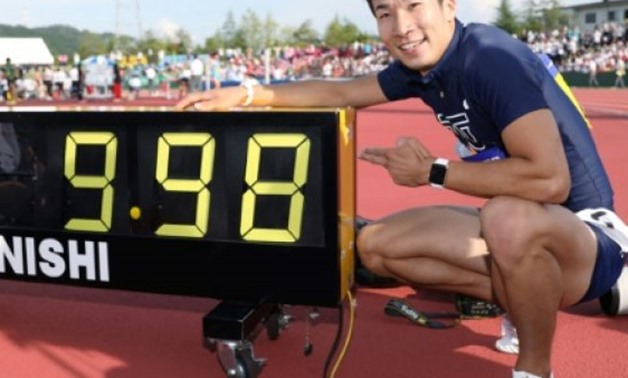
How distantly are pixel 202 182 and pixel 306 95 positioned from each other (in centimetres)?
A: 79

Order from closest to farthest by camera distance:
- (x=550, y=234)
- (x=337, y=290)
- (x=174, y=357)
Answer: (x=550, y=234)
(x=337, y=290)
(x=174, y=357)

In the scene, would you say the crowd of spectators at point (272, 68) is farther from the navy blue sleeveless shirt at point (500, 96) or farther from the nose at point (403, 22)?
the nose at point (403, 22)

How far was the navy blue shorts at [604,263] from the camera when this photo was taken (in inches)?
120

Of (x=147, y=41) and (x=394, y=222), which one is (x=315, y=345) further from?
(x=147, y=41)

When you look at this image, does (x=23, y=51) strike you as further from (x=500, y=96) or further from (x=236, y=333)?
(x=500, y=96)

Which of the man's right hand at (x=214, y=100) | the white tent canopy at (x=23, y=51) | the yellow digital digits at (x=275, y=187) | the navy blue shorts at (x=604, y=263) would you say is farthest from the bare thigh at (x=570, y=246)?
the white tent canopy at (x=23, y=51)

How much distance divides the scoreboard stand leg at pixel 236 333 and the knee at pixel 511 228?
39.9 inches

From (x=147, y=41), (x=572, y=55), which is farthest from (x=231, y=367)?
(x=147, y=41)

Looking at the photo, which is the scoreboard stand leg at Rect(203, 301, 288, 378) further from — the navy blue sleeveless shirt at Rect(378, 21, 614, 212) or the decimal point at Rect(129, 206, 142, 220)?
the navy blue sleeveless shirt at Rect(378, 21, 614, 212)

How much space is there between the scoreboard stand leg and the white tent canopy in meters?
47.9

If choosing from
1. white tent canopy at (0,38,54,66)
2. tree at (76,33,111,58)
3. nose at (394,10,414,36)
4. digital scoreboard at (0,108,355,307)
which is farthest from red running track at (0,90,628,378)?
tree at (76,33,111,58)

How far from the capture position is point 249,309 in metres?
3.15

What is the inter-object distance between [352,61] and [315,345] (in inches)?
2080

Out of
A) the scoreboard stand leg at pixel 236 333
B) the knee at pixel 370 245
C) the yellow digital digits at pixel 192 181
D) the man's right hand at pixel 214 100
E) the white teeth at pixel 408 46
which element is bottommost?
the scoreboard stand leg at pixel 236 333
